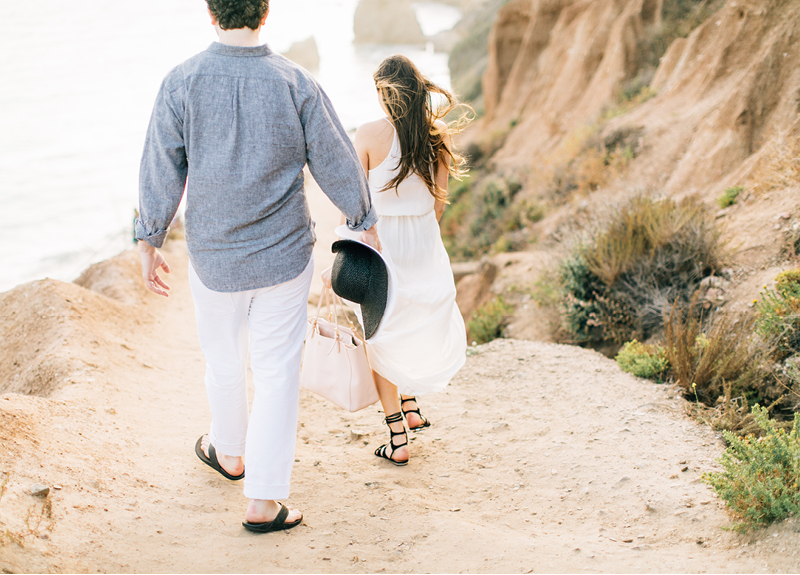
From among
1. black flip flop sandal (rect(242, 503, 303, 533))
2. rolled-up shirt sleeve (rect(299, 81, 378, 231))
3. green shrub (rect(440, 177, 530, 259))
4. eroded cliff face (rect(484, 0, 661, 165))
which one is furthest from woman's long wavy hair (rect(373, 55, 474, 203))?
eroded cliff face (rect(484, 0, 661, 165))

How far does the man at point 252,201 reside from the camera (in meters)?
1.93

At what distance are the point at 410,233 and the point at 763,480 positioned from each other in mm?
1875

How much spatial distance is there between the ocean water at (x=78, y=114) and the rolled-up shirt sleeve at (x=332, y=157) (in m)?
0.35

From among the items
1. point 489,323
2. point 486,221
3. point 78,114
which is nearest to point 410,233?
point 489,323

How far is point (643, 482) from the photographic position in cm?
272

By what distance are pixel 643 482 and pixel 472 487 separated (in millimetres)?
849

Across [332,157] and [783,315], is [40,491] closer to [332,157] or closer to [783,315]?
[332,157]

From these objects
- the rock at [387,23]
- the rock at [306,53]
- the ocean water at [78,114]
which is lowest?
the ocean water at [78,114]

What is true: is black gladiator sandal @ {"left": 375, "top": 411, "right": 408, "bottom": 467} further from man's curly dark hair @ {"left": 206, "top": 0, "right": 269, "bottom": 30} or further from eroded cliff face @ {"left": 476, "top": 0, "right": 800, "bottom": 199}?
eroded cliff face @ {"left": 476, "top": 0, "right": 800, "bottom": 199}

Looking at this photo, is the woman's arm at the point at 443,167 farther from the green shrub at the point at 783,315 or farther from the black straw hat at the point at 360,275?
the green shrub at the point at 783,315

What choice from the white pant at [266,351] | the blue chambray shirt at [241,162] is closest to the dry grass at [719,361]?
the white pant at [266,351]

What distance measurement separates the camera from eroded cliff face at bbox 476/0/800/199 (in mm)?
6938

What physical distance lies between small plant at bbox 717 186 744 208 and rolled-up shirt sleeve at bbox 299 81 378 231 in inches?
207

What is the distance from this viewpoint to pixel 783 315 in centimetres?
378
